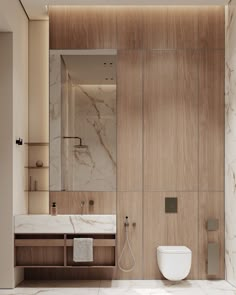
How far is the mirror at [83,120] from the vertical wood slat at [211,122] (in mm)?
960

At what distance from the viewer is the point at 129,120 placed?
5648 millimetres

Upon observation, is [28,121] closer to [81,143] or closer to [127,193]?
[81,143]

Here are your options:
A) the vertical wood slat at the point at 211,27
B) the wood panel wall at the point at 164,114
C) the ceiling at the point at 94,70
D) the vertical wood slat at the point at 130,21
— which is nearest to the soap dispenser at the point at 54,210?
the wood panel wall at the point at 164,114

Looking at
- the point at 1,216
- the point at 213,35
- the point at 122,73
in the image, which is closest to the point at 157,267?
the point at 1,216

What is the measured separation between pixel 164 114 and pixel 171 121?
4.3 inches

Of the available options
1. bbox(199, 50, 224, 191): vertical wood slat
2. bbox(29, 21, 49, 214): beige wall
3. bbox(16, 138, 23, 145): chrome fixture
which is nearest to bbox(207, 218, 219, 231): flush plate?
bbox(199, 50, 224, 191): vertical wood slat

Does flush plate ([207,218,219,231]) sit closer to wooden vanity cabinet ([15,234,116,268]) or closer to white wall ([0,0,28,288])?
wooden vanity cabinet ([15,234,116,268])

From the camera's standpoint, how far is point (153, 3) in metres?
5.45

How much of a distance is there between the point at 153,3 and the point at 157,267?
2.81 m

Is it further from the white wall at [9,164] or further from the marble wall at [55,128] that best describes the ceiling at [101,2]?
the marble wall at [55,128]

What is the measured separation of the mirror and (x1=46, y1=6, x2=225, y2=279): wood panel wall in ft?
0.34

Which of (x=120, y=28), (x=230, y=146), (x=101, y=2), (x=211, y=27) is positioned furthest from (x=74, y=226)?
(x=211, y=27)

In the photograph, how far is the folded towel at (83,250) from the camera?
205 inches

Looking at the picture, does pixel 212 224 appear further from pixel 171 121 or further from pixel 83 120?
pixel 83 120
